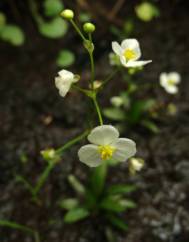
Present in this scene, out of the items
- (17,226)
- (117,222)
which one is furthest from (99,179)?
(17,226)

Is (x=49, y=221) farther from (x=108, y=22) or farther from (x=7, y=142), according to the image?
(x=108, y=22)

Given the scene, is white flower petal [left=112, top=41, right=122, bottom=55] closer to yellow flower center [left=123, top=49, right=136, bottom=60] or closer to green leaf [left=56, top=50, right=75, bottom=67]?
yellow flower center [left=123, top=49, right=136, bottom=60]

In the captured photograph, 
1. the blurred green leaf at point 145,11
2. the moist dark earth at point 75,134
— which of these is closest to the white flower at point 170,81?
the moist dark earth at point 75,134

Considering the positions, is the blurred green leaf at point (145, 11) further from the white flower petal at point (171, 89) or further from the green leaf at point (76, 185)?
the green leaf at point (76, 185)

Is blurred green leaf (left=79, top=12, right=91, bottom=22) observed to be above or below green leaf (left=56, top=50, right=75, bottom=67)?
above

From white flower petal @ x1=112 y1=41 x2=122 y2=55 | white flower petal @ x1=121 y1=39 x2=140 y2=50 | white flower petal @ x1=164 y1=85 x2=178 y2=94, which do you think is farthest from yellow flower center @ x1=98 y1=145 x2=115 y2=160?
white flower petal @ x1=164 y1=85 x2=178 y2=94

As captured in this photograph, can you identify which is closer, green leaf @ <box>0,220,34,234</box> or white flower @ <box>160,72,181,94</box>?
green leaf @ <box>0,220,34,234</box>

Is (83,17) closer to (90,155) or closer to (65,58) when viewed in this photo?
(65,58)

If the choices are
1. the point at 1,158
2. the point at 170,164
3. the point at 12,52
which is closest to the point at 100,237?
the point at 170,164
